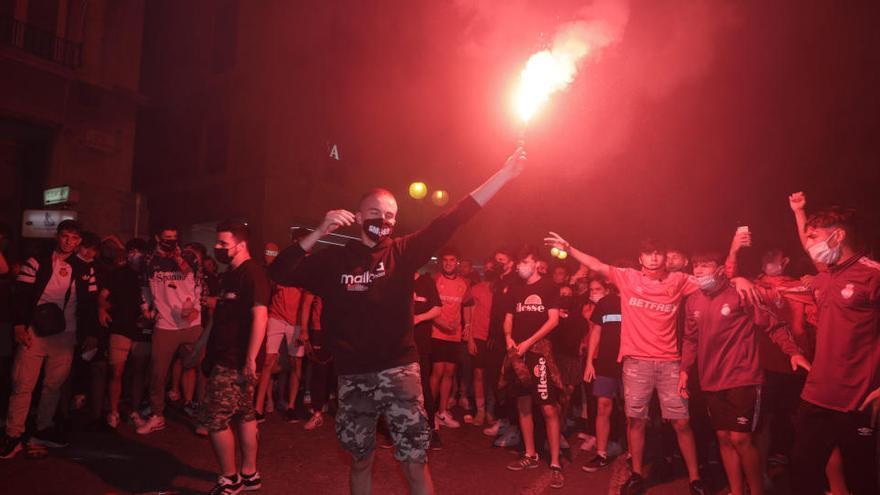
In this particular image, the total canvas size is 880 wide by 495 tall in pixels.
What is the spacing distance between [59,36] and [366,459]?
16573mm

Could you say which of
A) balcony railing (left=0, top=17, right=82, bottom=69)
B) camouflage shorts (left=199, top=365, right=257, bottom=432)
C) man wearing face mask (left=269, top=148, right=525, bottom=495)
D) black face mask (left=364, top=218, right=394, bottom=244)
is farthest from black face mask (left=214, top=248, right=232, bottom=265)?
balcony railing (left=0, top=17, right=82, bottom=69)

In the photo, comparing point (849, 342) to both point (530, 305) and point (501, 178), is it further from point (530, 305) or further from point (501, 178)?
point (530, 305)

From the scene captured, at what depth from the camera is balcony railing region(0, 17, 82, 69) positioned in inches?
559

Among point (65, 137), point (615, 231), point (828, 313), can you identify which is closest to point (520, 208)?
point (615, 231)

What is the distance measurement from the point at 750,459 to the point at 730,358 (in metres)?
0.83

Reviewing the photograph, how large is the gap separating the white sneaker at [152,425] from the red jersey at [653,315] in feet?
18.4

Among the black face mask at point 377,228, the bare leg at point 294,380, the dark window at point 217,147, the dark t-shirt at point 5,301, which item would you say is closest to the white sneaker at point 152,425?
the bare leg at point 294,380

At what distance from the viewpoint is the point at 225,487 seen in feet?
15.3

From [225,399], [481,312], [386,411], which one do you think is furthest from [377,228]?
[481,312]

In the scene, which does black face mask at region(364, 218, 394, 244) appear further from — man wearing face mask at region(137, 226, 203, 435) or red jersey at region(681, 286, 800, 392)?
man wearing face mask at region(137, 226, 203, 435)

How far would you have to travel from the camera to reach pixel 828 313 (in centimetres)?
396

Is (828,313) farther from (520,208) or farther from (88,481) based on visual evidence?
(520,208)

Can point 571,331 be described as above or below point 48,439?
above

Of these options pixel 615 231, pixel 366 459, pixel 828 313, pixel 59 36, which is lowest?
pixel 366 459
